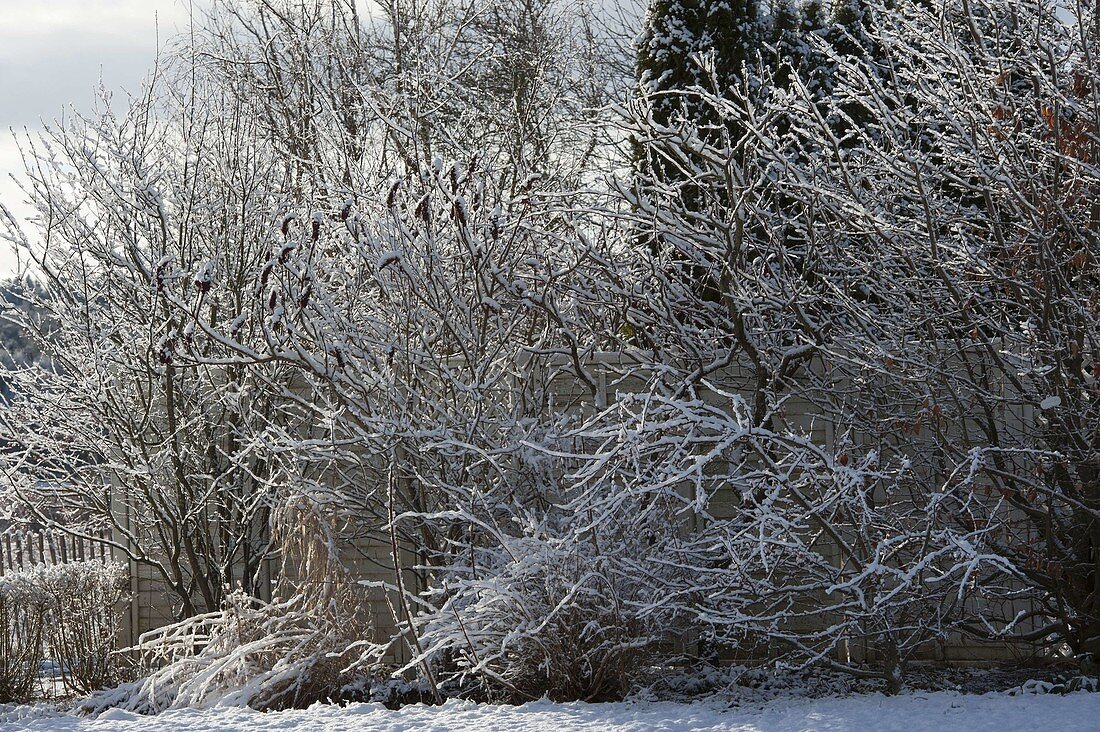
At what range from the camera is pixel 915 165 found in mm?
4711

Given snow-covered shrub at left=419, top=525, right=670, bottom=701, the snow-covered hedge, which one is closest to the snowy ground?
snow-covered shrub at left=419, top=525, right=670, bottom=701

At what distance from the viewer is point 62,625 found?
7.26m

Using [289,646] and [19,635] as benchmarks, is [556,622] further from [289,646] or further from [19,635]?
[19,635]

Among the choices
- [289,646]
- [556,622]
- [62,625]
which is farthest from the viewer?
[62,625]

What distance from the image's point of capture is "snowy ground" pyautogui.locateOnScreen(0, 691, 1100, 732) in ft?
13.5

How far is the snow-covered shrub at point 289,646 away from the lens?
546cm

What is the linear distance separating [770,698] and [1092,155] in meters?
2.78

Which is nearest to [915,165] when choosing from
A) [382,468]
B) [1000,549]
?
[1000,549]

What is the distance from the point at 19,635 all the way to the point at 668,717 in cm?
474

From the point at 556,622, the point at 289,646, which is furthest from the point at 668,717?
the point at 289,646

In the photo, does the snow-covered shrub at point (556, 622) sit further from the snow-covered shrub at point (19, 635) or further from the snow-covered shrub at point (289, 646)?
the snow-covered shrub at point (19, 635)

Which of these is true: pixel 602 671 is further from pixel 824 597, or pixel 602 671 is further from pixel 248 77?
pixel 248 77

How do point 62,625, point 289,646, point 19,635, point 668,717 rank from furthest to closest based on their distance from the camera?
point 62,625
point 19,635
point 289,646
point 668,717

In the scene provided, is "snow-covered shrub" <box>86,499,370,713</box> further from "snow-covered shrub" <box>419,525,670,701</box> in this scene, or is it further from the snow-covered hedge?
the snow-covered hedge
